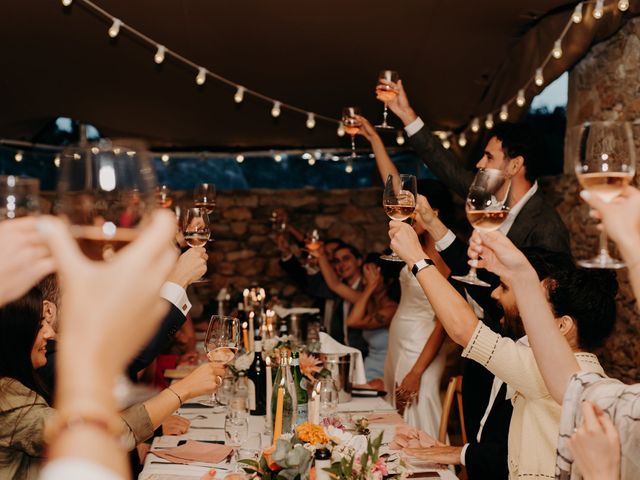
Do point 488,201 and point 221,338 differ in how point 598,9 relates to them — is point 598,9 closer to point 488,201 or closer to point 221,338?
point 488,201

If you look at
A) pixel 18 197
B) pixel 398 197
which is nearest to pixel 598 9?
pixel 398 197

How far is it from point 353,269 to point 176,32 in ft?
7.41

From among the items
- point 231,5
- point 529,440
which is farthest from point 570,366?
point 231,5

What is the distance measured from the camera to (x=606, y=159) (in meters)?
1.21

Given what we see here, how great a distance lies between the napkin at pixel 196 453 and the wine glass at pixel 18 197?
1.37 meters

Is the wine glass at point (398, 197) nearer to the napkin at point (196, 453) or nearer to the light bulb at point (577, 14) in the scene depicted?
the napkin at point (196, 453)

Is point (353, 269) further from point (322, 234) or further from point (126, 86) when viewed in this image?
point (126, 86)

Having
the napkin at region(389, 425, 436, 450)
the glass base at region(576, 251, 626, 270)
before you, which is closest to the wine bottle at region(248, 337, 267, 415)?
the napkin at region(389, 425, 436, 450)

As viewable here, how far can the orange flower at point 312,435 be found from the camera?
1.76 meters

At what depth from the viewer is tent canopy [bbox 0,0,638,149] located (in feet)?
13.5

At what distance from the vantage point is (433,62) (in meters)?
4.77

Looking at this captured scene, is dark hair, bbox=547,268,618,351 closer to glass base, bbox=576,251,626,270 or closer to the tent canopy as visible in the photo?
glass base, bbox=576,251,626,270

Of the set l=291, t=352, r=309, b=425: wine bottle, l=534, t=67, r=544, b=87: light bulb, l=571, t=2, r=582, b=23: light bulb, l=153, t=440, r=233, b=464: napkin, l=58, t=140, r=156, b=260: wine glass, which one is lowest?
l=153, t=440, r=233, b=464: napkin

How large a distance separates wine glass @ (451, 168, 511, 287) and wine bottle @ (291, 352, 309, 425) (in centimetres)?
101
